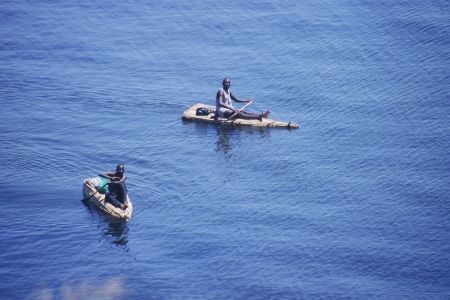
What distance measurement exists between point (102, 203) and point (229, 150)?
8797 mm

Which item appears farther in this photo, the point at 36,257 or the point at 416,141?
the point at 416,141

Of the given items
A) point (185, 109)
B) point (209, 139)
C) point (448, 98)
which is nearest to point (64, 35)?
point (185, 109)

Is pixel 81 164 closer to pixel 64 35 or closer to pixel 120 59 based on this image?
pixel 120 59

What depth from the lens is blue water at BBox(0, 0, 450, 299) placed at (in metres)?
33.6

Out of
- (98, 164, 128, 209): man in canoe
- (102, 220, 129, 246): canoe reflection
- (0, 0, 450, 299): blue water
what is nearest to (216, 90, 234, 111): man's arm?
(0, 0, 450, 299): blue water

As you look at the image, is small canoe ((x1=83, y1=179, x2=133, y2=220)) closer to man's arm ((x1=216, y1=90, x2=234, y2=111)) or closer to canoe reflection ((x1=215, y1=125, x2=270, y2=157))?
canoe reflection ((x1=215, y1=125, x2=270, y2=157))

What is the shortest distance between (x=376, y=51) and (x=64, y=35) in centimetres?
2082

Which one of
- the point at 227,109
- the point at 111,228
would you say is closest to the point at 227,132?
the point at 227,109

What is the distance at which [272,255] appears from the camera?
3450 centimetres

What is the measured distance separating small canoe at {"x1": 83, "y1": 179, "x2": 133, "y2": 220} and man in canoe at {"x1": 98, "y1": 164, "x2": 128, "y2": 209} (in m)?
0.18

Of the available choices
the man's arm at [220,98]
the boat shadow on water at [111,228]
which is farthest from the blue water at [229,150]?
the man's arm at [220,98]

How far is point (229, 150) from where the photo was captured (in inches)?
1690

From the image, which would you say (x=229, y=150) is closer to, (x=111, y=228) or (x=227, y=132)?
(x=227, y=132)

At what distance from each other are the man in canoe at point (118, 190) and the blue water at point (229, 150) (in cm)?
84
